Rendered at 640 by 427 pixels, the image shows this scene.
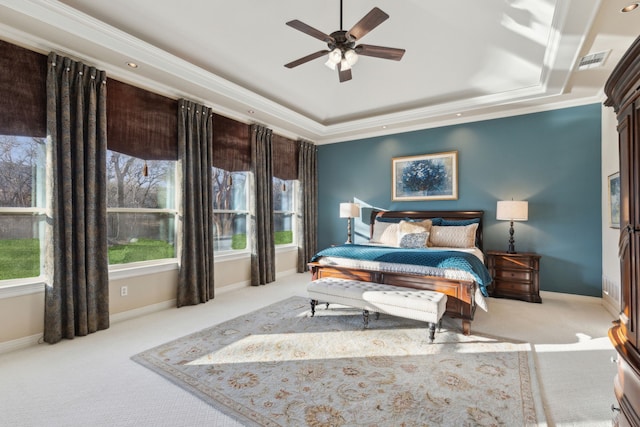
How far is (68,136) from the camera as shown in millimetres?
2947

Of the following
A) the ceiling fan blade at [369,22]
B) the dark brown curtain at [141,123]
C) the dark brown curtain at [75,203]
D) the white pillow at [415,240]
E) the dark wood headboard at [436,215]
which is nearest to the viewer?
the ceiling fan blade at [369,22]

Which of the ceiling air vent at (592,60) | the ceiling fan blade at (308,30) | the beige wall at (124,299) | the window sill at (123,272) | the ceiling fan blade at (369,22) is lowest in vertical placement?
the beige wall at (124,299)

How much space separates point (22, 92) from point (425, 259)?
14.1 ft

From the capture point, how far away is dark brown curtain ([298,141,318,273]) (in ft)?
20.6

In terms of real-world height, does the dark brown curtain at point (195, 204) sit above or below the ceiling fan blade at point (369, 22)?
below

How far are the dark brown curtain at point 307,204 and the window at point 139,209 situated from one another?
2.68 m

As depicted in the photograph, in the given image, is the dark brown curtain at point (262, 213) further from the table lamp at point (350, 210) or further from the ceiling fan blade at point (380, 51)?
the ceiling fan blade at point (380, 51)

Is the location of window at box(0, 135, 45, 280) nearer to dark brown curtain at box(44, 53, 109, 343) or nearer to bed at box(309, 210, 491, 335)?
dark brown curtain at box(44, 53, 109, 343)

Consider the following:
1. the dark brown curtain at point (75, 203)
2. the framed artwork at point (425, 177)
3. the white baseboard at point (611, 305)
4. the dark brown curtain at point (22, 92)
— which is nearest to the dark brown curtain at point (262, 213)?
the dark brown curtain at point (75, 203)

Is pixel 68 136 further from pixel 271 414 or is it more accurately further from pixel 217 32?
pixel 271 414

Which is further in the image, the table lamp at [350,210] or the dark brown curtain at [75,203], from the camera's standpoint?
the table lamp at [350,210]

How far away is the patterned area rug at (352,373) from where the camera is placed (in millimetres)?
1876

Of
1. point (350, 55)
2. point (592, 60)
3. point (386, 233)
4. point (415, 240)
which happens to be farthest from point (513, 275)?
point (350, 55)

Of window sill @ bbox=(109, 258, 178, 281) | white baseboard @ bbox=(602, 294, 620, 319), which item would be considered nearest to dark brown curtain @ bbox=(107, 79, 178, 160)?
window sill @ bbox=(109, 258, 178, 281)
